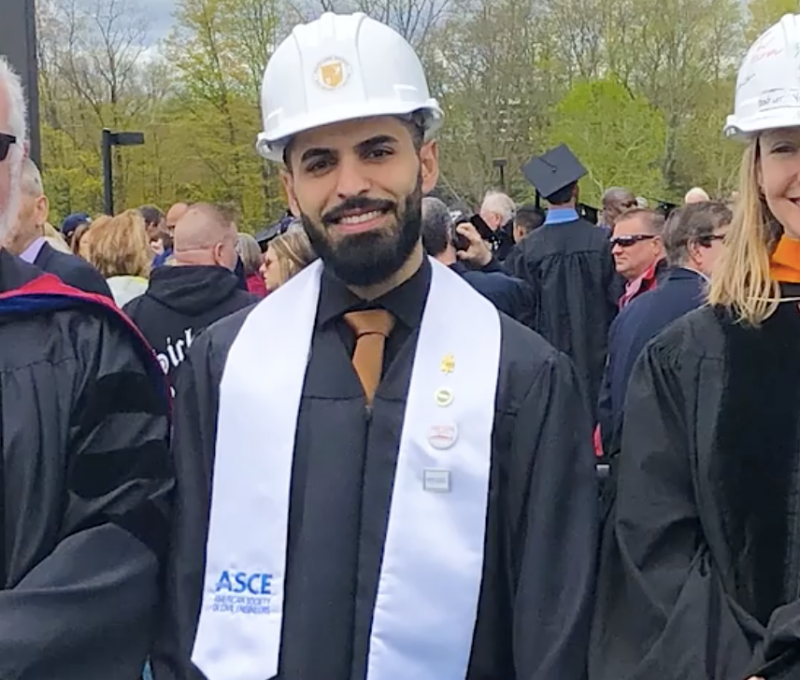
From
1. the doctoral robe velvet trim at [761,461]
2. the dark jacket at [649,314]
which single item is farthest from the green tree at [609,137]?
the doctoral robe velvet trim at [761,461]

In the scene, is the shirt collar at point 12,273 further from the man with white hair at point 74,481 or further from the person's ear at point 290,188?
the person's ear at point 290,188

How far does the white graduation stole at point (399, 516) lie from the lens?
7.47ft

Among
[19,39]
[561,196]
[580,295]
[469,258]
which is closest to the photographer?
[19,39]

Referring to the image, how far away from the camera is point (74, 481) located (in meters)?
2.17

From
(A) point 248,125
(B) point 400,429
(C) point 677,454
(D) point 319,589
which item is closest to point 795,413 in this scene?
(C) point 677,454

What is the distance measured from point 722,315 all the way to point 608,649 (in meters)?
0.71

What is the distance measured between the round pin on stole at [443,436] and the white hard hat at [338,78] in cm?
63

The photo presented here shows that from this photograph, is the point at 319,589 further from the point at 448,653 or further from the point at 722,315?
the point at 722,315

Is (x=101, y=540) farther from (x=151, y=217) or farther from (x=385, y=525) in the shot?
(x=151, y=217)

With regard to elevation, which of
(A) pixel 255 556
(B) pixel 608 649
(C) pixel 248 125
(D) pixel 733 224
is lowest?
(B) pixel 608 649

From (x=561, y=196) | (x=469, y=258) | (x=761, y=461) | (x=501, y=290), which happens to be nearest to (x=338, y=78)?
(x=761, y=461)

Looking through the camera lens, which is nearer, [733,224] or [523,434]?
[523,434]

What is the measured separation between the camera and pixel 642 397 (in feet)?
7.94

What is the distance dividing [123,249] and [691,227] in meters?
2.79
